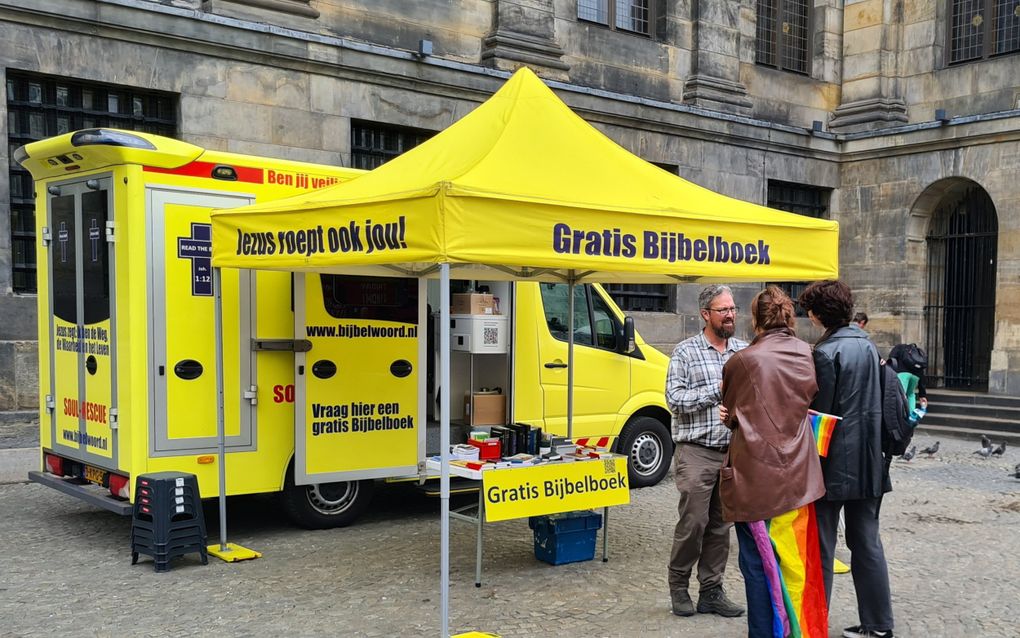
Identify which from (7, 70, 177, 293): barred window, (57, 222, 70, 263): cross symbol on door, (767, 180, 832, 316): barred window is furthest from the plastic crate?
(767, 180, 832, 316): barred window

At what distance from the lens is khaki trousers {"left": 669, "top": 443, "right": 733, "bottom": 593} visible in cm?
529

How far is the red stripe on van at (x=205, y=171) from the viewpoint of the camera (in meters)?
6.52

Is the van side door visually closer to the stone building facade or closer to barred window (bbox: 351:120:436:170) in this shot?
the stone building facade

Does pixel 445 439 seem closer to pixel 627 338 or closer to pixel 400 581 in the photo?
pixel 400 581

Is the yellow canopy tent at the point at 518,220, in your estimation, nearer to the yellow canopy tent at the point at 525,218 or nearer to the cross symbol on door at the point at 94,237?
the yellow canopy tent at the point at 525,218

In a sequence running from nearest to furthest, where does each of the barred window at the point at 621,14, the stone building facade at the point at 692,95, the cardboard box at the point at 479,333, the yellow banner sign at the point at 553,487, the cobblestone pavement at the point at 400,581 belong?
the cobblestone pavement at the point at 400,581 → the yellow banner sign at the point at 553,487 → the cardboard box at the point at 479,333 → the stone building facade at the point at 692,95 → the barred window at the point at 621,14

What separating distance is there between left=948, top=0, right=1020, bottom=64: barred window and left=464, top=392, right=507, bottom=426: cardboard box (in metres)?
12.8

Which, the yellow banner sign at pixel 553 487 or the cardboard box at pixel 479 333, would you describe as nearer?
the yellow banner sign at pixel 553 487

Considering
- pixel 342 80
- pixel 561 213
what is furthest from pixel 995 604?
pixel 342 80

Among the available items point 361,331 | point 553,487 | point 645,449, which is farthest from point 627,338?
point 553,487

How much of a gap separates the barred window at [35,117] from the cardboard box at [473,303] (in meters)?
4.73

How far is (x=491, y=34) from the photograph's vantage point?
13.5 m

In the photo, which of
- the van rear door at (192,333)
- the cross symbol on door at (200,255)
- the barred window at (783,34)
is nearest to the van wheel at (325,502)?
the van rear door at (192,333)

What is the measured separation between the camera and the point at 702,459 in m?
5.37
